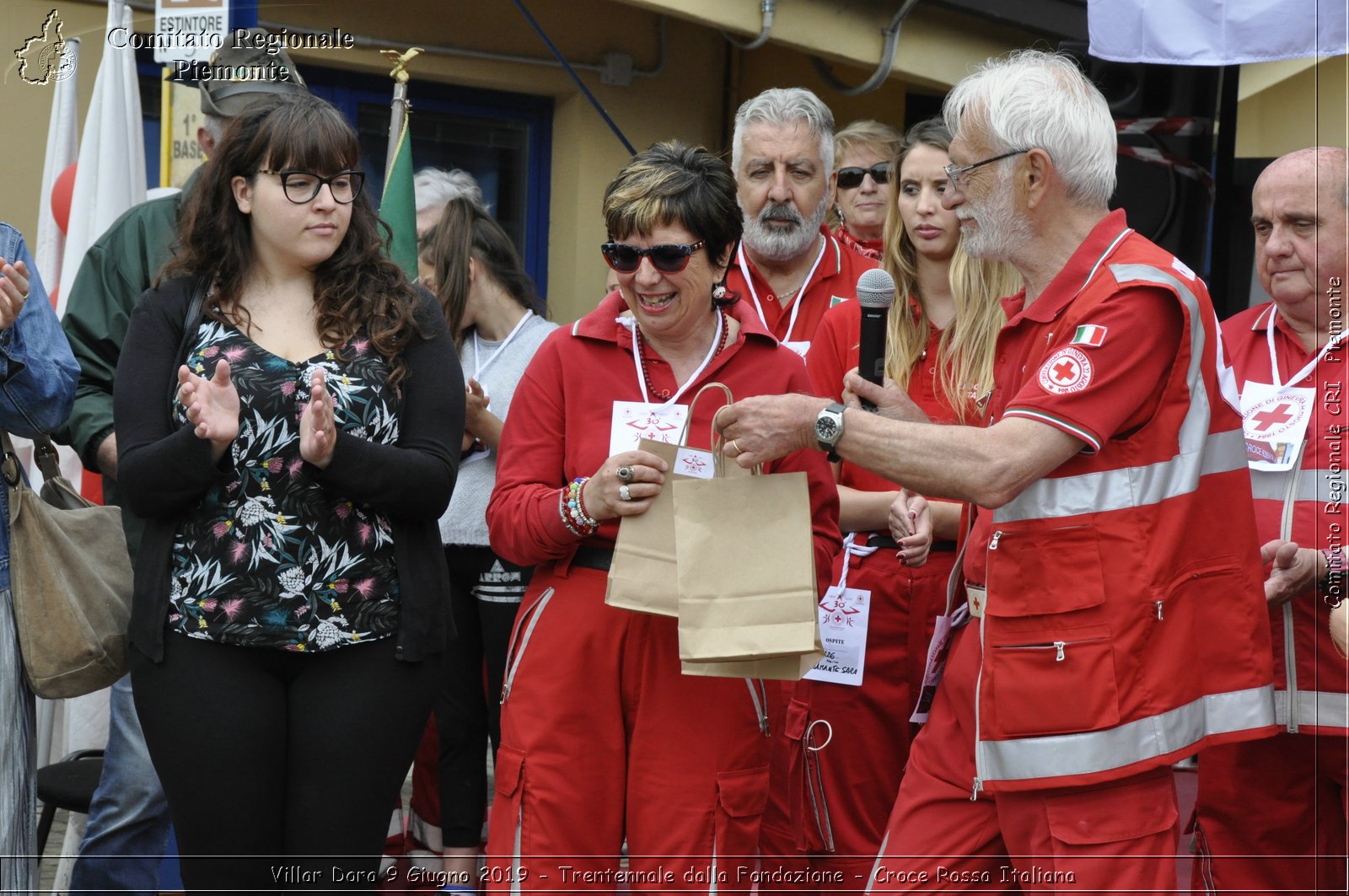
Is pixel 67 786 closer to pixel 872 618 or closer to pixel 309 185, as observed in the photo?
pixel 309 185

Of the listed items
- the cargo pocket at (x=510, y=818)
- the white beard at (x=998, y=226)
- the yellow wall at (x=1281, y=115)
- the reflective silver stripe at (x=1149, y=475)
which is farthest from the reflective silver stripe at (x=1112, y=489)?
the yellow wall at (x=1281, y=115)

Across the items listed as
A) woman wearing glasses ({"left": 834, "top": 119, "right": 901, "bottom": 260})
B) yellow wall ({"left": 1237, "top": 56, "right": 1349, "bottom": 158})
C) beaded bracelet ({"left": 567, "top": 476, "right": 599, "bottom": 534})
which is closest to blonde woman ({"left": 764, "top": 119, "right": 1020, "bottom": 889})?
beaded bracelet ({"left": 567, "top": 476, "right": 599, "bottom": 534})

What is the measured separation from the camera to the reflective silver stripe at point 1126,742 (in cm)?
271

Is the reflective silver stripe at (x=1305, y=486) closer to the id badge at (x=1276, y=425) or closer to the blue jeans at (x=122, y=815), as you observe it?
the id badge at (x=1276, y=425)

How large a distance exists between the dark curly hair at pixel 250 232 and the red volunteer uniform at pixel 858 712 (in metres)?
1.29

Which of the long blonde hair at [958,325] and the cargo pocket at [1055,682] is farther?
the long blonde hair at [958,325]

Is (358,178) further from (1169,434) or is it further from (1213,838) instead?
(1213,838)

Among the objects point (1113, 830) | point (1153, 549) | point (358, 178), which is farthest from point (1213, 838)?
point (358, 178)

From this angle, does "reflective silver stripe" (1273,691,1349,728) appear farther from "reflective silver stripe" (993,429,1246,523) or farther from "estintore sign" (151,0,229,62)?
"estintore sign" (151,0,229,62)

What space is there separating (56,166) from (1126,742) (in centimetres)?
476

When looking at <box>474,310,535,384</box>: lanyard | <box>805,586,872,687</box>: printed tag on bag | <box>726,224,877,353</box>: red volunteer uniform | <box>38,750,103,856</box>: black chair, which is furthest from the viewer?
<box>474,310,535,384</box>: lanyard

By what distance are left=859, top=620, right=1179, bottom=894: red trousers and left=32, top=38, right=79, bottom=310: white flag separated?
4020mm

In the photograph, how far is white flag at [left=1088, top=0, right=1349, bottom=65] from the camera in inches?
200

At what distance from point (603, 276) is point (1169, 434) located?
637 cm
